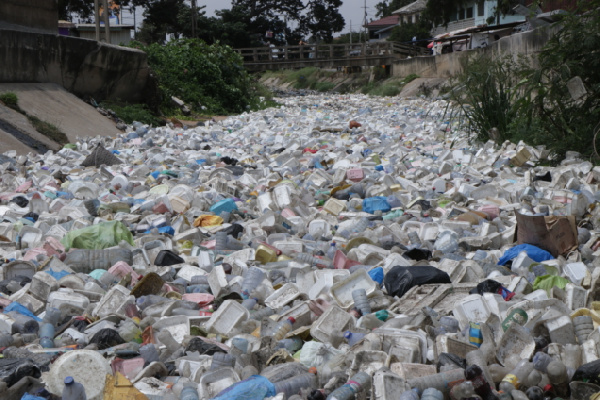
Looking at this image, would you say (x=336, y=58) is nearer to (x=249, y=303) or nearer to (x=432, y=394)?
(x=249, y=303)

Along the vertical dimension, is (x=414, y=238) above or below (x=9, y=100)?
below

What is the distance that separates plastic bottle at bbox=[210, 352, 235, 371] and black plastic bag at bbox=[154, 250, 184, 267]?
1.28 meters

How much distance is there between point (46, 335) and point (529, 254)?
220 cm

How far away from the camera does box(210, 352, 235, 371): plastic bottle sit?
2254mm

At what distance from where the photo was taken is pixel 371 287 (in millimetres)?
2918

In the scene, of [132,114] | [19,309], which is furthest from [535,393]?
[132,114]

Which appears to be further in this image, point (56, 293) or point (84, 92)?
point (84, 92)

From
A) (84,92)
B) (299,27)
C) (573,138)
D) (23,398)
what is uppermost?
(299,27)

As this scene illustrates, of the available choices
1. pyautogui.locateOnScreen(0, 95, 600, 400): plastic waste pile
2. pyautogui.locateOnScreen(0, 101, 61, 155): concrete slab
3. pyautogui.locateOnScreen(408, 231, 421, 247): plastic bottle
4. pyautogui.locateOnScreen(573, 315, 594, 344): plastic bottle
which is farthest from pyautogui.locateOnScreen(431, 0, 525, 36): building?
pyautogui.locateOnScreen(573, 315, 594, 344): plastic bottle

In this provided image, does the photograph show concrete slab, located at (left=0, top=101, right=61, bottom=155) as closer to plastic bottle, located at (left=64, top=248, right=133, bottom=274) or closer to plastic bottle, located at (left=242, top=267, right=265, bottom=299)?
plastic bottle, located at (left=64, top=248, right=133, bottom=274)

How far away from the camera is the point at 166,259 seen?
351cm

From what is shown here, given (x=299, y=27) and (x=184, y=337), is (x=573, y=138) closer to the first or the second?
(x=184, y=337)

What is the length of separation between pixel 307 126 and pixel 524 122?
4.20 metres

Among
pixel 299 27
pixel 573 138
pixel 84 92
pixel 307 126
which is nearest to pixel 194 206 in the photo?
pixel 573 138
